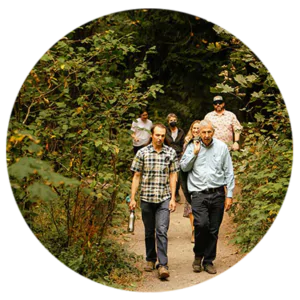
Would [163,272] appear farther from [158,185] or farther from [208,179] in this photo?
[208,179]

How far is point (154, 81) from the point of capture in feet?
49.0

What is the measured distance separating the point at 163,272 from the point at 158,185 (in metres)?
1.03

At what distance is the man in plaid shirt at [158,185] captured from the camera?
586cm

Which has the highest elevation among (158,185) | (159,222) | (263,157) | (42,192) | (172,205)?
(263,157)

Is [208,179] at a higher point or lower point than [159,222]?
higher

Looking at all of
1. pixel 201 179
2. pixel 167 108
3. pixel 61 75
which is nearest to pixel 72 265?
pixel 201 179

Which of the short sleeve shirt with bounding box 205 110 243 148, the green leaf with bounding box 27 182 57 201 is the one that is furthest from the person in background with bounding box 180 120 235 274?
the green leaf with bounding box 27 182 57 201

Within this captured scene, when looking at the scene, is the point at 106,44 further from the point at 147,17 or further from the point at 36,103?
the point at 147,17

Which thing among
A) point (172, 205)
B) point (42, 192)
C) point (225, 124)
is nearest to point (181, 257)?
point (172, 205)

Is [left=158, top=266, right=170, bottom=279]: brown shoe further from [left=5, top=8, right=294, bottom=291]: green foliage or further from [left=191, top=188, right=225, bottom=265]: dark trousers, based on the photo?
[left=191, top=188, right=225, bottom=265]: dark trousers

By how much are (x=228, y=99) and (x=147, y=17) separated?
3.33 meters

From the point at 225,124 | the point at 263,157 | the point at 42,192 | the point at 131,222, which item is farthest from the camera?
the point at 131,222

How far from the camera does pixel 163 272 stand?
5.88 meters

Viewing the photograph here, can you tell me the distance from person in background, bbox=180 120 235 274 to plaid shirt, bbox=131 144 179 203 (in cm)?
22
